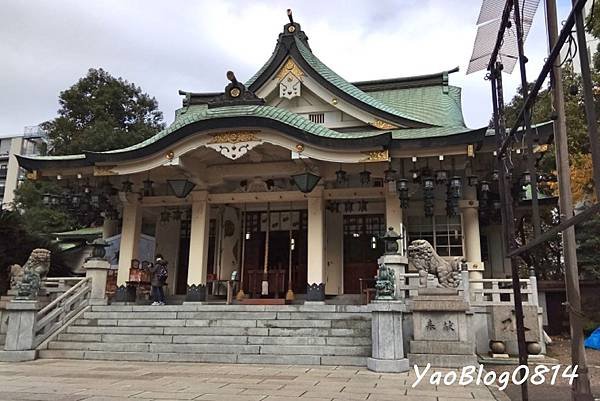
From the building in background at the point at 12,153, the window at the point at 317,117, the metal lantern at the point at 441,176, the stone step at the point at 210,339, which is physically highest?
the building in background at the point at 12,153

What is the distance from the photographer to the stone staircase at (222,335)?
31.2ft

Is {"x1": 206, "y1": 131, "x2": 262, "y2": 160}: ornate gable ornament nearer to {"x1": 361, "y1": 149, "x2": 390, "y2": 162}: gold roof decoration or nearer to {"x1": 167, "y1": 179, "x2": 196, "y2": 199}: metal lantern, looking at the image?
{"x1": 167, "y1": 179, "x2": 196, "y2": 199}: metal lantern

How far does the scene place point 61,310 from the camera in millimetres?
11008

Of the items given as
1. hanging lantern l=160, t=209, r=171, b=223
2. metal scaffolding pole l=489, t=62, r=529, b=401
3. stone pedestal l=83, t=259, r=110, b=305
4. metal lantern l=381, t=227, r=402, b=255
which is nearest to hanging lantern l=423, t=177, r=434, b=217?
metal lantern l=381, t=227, r=402, b=255

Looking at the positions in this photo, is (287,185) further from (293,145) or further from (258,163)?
(293,145)

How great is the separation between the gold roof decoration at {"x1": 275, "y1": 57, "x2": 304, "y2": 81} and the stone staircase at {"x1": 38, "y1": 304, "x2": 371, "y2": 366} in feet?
26.6

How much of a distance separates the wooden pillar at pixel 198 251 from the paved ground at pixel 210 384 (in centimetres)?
433

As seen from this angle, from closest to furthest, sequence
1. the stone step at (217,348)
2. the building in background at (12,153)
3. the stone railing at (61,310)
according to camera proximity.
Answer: the stone step at (217,348) < the stone railing at (61,310) < the building in background at (12,153)

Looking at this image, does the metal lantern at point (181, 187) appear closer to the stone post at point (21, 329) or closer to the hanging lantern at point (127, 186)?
the hanging lantern at point (127, 186)

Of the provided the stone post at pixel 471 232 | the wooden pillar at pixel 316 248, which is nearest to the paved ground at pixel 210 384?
the wooden pillar at pixel 316 248

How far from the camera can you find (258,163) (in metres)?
14.1

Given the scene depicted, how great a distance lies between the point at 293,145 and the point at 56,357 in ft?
23.9

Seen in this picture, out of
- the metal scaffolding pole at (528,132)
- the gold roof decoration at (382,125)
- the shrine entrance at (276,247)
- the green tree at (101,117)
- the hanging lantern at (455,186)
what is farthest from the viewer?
the green tree at (101,117)

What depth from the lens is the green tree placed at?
23875 mm
